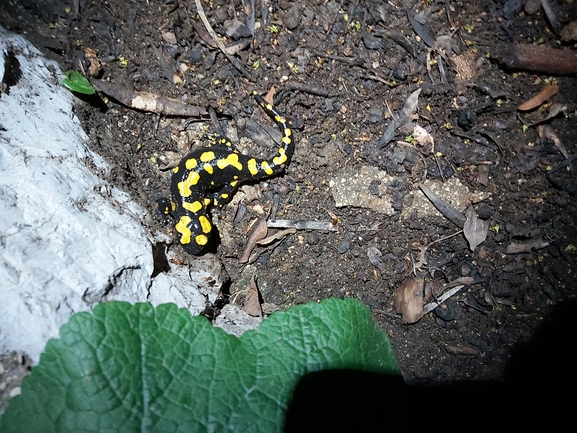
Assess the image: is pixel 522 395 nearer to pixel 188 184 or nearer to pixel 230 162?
pixel 230 162

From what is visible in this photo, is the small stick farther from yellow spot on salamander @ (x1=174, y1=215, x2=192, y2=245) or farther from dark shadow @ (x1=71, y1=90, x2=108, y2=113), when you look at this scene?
dark shadow @ (x1=71, y1=90, x2=108, y2=113)

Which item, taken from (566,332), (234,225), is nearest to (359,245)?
(234,225)

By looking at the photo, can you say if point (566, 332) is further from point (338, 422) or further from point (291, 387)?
point (291, 387)

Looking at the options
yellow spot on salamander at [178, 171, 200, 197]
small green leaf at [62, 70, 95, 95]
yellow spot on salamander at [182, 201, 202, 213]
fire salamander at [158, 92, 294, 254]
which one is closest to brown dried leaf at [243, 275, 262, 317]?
fire salamander at [158, 92, 294, 254]

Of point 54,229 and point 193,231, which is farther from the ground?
point 54,229

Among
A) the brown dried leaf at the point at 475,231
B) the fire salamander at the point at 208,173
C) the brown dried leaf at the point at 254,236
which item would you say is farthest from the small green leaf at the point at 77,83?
the brown dried leaf at the point at 475,231

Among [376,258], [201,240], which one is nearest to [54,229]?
[201,240]
